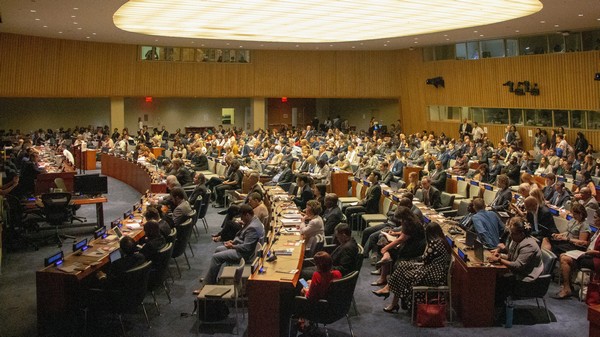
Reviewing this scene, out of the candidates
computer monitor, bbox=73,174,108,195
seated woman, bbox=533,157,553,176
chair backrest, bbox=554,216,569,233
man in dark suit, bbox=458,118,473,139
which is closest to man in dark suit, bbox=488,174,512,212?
chair backrest, bbox=554,216,569,233

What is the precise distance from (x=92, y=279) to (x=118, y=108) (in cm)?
2088

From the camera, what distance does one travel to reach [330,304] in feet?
20.5

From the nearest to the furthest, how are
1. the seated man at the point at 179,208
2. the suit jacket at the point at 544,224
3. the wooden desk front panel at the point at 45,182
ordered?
the suit jacket at the point at 544,224 → the seated man at the point at 179,208 → the wooden desk front panel at the point at 45,182

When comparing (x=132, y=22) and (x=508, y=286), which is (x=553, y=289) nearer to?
(x=508, y=286)

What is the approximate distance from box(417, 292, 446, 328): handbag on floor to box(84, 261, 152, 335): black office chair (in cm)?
307

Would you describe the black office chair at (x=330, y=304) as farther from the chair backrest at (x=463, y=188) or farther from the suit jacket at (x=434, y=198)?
the chair backrest at (x=463, y=188)

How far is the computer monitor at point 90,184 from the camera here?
11750 millimetres

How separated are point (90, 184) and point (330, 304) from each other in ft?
23.5

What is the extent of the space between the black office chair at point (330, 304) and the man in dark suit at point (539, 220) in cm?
383

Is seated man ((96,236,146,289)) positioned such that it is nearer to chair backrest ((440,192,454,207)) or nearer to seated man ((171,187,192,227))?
seated man ((171,187,192,227))

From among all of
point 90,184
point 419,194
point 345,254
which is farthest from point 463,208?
point 90,184

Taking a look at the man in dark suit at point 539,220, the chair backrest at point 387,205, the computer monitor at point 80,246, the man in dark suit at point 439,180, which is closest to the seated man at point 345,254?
the computer monitor at point 80,246

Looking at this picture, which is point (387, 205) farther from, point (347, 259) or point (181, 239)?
point (347, 259)

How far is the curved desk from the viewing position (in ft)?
44.0
